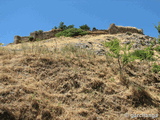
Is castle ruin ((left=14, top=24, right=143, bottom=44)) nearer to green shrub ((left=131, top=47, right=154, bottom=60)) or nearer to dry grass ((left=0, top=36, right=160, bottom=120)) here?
green shrub ((left=131, top=47, right=154, bottom=60))

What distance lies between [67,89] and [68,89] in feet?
0.14

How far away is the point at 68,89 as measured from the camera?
6.03 m

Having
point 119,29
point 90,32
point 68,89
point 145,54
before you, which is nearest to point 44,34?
point 90,32

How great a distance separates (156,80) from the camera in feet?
26.9

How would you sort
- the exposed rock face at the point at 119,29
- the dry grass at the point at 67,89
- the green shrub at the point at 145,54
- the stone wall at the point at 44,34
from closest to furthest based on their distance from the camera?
1. the dry grass at the point at 67,89
2. the green shrub at the point at 145,54
3. the exposed rock face at the point at 119,29
4. the stone wall at the point at 44,34

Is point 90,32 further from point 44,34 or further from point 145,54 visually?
point 145,54

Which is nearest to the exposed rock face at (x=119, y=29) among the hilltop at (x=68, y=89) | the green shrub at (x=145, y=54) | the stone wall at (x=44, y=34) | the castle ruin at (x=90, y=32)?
the castle ruin at (x=90, y=32)

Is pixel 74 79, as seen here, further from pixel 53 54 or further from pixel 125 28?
pixel 125 28

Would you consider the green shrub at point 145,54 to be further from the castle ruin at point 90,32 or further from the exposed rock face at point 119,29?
the castle ruin at point 90,32

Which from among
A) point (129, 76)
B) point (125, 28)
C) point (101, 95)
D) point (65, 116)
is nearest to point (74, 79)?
point (101, 95)

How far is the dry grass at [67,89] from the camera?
15.7 ft

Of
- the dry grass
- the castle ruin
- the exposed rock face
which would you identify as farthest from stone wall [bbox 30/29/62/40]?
the dry grass

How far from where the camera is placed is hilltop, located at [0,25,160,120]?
15.7 ft

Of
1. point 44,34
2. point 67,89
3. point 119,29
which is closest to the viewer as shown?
point 67,89
